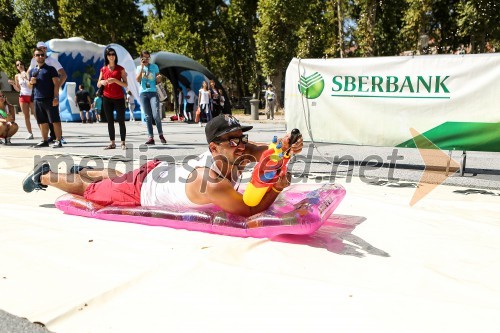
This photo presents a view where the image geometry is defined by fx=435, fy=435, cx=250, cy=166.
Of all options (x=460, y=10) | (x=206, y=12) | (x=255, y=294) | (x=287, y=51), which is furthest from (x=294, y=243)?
(x=206, y=12)

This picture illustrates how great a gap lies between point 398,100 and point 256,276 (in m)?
4.38

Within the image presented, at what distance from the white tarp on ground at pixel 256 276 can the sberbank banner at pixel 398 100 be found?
2.23m

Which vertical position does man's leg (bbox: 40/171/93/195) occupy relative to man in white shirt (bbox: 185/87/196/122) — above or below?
below

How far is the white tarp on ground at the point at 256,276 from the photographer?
2.10 metres

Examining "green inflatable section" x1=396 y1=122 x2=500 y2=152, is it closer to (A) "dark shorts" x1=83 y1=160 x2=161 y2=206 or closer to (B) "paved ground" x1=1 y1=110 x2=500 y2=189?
(B) "paved ground" x1=1 y1=110 x2=500 y2=189

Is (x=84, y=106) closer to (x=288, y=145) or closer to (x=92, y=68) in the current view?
(x=92, y=68)

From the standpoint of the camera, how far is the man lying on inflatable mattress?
121 inches

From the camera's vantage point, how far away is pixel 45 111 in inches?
335

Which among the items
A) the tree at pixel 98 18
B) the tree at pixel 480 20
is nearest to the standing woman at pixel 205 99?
the tree at pixel 480 20

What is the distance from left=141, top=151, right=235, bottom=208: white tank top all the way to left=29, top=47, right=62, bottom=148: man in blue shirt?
5.62 meters

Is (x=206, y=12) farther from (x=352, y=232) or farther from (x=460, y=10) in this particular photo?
(x=352, y=232)

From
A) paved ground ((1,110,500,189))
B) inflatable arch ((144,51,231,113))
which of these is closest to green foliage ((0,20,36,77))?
inflatable arch ((144,51,231,113))

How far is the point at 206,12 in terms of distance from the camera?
33625 millimetres

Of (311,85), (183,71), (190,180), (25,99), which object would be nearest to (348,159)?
(311,85)
